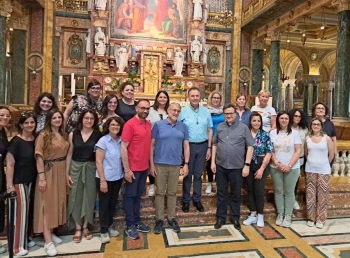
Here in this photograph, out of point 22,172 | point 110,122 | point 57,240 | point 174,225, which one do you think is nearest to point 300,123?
point 174,225

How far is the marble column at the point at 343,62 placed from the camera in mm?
7863

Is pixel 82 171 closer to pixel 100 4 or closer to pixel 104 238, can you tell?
pixel 104 238

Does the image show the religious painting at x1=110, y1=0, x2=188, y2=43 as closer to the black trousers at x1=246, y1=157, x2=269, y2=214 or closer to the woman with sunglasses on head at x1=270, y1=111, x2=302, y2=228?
the woman with sunglasses on head at x1=270, y1=111, x2=302, y2=228

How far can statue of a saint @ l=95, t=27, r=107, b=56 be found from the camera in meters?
12.4

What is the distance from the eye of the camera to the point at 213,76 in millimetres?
14391

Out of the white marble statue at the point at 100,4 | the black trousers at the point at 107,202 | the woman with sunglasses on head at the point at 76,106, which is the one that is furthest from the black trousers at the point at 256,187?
the white marble statue at the point at 100,4

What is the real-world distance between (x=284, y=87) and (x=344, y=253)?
1914 cm

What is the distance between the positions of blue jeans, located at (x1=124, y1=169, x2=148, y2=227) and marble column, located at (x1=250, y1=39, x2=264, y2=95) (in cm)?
1127

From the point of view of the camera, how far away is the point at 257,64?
13.9 m

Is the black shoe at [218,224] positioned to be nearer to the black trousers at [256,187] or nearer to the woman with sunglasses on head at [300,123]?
the black trousers at [256,187]

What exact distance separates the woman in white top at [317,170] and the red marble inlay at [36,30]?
36.8 feet

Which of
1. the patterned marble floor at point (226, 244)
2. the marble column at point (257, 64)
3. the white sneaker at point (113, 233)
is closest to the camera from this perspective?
the patterned marble floor at point (226, 244)

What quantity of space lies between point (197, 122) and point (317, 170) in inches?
70.4

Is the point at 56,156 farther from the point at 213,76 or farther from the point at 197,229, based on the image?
the point at 213,76
